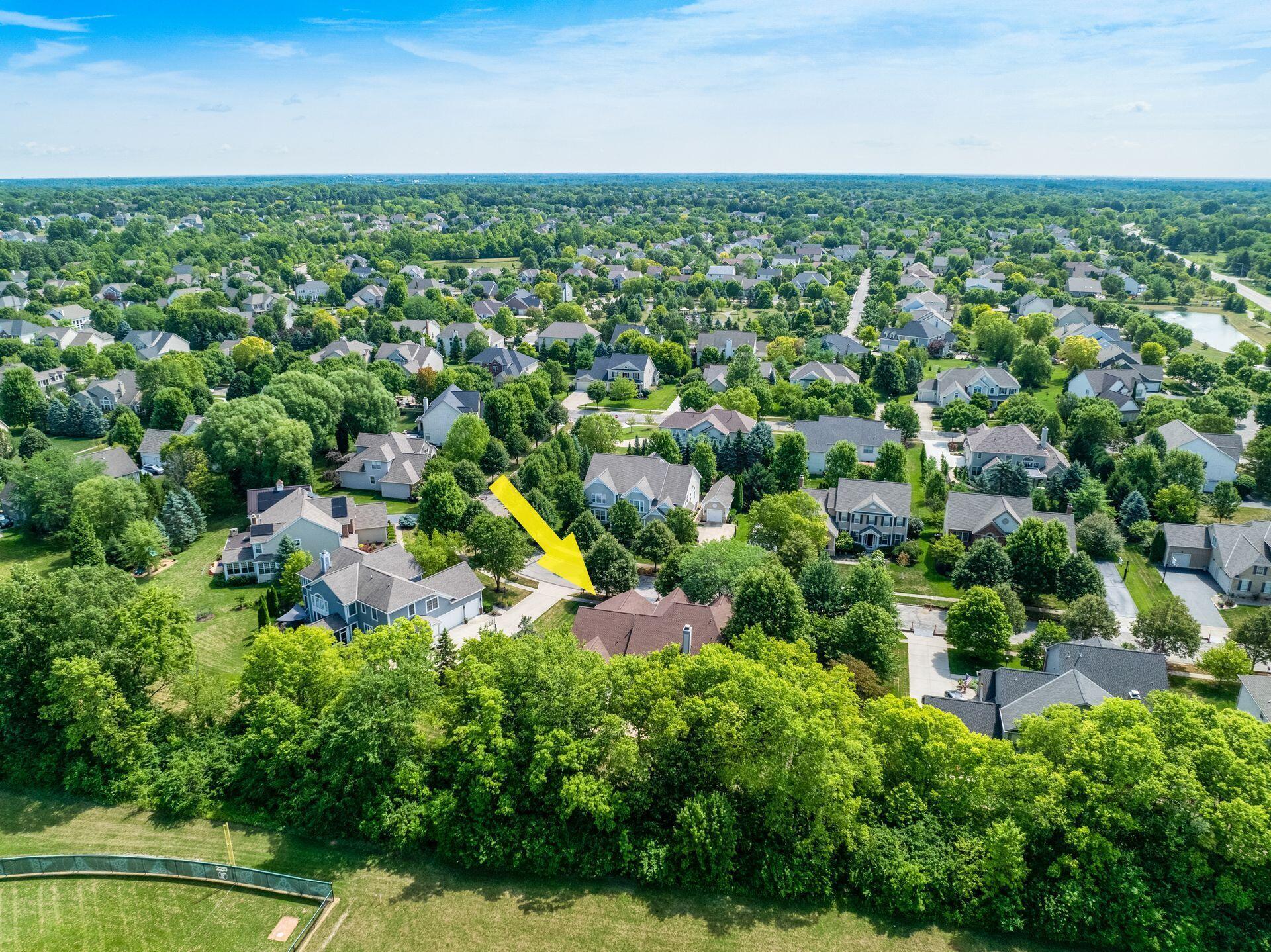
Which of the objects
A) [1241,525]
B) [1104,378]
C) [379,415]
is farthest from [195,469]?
[1104,378]

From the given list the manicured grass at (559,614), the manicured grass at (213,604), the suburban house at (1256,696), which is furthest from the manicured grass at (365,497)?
the suburban house at (1256,696)

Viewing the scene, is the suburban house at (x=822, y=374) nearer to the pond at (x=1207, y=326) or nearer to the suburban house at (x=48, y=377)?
the pond at (x=1207, y=326)

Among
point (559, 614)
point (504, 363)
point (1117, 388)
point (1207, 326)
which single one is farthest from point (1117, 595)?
point (1207, 326)

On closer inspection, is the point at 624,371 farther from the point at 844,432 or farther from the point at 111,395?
the point at 111,395

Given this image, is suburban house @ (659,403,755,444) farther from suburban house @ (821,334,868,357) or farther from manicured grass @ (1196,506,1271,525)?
manicured grass @ (1196,506,1271,525)

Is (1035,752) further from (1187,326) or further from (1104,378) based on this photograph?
(1187,326)

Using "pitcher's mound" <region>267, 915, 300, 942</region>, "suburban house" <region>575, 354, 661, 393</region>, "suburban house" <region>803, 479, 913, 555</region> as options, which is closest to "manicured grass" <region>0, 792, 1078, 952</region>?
"pitcher's mound" <region>267, 915, 300, 942</region>
